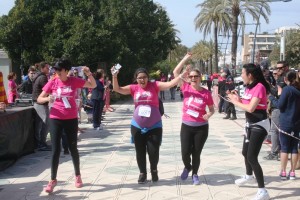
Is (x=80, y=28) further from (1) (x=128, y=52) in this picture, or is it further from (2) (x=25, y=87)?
(2) (x=25, y=87)

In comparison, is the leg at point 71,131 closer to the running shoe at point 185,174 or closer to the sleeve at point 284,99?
the running shoe at point 185,174

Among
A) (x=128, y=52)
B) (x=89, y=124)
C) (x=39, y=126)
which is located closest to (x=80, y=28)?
(x=128, y=52)

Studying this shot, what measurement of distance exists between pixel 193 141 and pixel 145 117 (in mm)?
805

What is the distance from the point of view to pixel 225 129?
12195 millimetres

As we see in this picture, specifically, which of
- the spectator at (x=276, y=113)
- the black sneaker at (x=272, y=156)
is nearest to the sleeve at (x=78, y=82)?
the spectator at (x=276, y=113)

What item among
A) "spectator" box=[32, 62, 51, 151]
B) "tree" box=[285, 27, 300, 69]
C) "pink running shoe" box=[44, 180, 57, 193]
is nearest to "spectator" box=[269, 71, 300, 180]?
"pink running shoe" box=[44, 180, 57, 193]

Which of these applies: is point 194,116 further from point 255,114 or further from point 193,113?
point 255,114

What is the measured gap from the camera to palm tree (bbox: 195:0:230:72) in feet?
110

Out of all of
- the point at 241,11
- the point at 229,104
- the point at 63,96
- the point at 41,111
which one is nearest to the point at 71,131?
the point at 63,96

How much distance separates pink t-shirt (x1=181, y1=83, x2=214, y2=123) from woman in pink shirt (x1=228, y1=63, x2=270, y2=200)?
0.55 metres

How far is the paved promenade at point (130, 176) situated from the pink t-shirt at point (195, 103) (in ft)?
3.28

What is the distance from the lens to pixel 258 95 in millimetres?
5301

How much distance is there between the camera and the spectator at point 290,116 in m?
6.11

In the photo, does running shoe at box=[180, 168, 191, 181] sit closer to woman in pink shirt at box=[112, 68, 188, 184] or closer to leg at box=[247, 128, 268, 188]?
woman in pink shirt at box=[112, 68, 188, 184]
